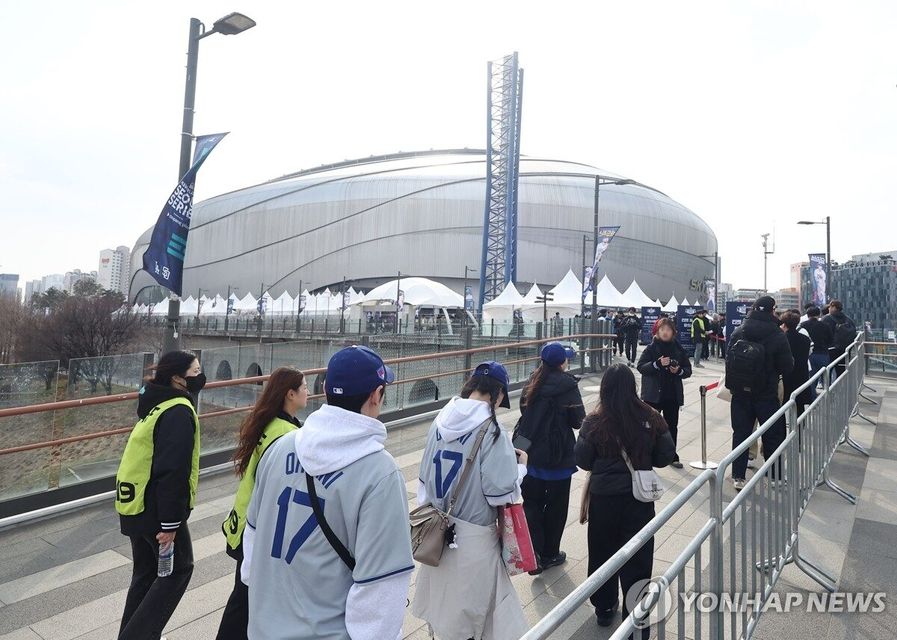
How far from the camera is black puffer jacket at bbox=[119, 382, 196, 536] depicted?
3.04 meters

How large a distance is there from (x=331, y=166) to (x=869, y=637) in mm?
112255

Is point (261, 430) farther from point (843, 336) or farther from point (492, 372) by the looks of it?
point (843, 336)

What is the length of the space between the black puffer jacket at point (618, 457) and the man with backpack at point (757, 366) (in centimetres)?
306

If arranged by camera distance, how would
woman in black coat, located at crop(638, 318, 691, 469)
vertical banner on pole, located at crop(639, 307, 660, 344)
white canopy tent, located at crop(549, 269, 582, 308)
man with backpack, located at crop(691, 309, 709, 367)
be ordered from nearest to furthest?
woman in black coat, located at crop(638, 318, 691, 469), man with backpack, located at crop(691, 309, 709, 367), vertical banner on pole, located at crop(639, 307, 660, 344), white canopy tent, located at crop(549, 269, 582, 308)

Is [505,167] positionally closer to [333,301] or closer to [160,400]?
[333,301]

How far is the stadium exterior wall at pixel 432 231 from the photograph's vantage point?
3162 inches

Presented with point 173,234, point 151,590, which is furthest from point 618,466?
point 173,234

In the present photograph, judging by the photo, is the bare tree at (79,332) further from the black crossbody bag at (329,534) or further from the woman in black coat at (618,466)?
the black crossbody bag at (329,534)

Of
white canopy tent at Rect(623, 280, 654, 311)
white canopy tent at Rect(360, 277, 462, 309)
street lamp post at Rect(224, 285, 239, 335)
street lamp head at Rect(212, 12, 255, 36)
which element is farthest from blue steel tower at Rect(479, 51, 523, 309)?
street lamp head at Rect(212, 12, 255, 36)

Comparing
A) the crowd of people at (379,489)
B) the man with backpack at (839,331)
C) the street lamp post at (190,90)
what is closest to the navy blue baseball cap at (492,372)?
the crowd of people at (379,489)

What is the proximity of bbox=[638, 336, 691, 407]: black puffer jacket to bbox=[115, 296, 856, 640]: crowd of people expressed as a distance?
0.64m

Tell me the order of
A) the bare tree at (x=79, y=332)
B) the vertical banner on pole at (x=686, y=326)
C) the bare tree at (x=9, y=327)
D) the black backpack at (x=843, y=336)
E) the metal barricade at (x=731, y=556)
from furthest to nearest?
the bare tree at (x=79, y=332) < the bare tree at (x=9, y=327) < the vertical banner on pole at (x=686, y=326) < the black backpack at (x=843, y=336) < the metal barricade at (x=731, y=556)

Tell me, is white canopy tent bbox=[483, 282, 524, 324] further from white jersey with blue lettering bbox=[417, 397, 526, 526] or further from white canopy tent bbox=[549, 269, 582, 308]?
white jersey with blue lettering bbox=[417, 397, 526, 526]

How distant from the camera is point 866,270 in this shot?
8269 cm
